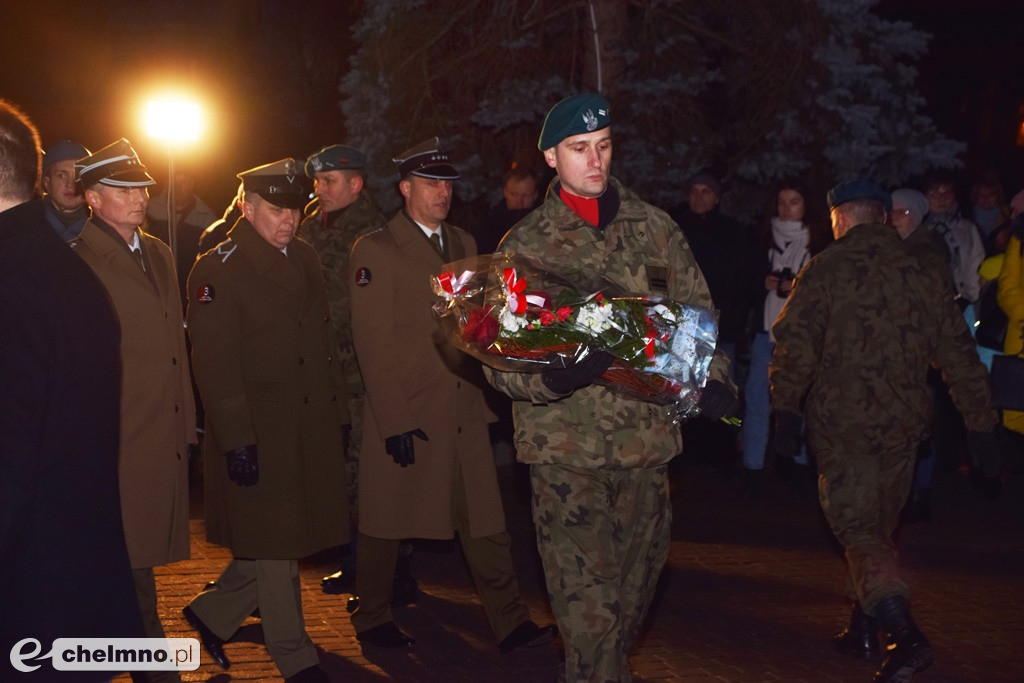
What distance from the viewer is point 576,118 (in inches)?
215

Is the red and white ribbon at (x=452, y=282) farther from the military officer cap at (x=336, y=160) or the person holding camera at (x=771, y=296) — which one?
the person holding camera at (x=771, y=296)

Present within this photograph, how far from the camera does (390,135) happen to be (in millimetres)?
15297

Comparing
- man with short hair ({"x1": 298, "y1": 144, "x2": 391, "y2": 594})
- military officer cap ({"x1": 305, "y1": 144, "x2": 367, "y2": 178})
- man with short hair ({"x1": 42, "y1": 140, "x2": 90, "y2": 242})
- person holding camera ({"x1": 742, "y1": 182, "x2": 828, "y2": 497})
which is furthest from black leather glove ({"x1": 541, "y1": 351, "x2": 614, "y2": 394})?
person holding camera ({"x1": 742, "y1": 182, "x2": 828, "y2": 497})

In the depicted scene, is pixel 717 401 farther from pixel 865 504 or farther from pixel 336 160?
pixel 336 160

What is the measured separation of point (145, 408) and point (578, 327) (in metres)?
2.16

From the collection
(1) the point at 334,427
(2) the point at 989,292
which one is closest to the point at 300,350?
(1) the point at 334,427

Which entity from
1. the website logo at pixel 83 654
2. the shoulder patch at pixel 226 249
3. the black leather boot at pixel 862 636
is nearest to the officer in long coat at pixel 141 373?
the shoulder patch at pixel 226 249

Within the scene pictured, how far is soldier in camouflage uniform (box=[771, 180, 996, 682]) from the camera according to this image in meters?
6.76

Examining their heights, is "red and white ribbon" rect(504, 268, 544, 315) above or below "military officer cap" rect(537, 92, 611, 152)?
below

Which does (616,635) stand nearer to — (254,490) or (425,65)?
(254,490)

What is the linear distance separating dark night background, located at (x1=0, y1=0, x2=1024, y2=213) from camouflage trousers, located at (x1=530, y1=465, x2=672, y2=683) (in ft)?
61.1

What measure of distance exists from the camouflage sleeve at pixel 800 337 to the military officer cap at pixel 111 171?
3027 millimetres

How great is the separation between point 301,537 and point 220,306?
3.68ft

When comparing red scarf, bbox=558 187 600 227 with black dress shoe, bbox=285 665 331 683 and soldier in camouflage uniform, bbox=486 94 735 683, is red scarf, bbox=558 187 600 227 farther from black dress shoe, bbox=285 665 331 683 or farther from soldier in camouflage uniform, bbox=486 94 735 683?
black dress shoe, bbox=285 665 331 683
